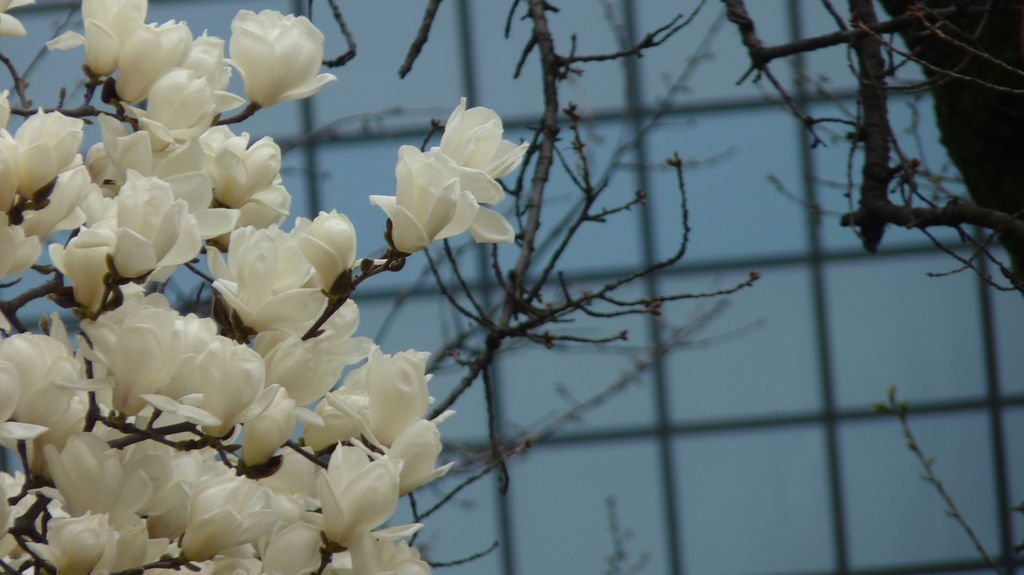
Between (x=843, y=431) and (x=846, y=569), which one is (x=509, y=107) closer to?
(x=843, y=431)

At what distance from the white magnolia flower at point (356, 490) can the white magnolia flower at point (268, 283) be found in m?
0.07

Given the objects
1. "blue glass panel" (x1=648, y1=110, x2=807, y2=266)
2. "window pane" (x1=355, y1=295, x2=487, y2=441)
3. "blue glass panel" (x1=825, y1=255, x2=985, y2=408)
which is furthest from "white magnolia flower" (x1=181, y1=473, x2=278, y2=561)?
"blue glass panel" (x1=825, y1=255, x2=985, y2=408)

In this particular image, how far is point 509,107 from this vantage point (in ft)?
11.0

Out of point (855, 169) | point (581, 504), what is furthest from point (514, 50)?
point (581, 504)

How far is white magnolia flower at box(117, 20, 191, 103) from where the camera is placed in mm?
570

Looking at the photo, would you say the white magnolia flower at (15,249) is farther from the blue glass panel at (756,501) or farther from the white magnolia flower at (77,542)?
the blue glass panel at (756,501)

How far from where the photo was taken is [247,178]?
23.2 inches

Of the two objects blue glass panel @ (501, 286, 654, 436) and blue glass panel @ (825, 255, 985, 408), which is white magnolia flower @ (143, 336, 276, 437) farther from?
blue glass panel @ (825, 255, 985, 408)

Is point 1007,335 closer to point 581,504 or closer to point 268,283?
point 581,504

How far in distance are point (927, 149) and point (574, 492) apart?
1.49 meters

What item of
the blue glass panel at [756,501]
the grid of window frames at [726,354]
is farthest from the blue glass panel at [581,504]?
the blue glass panel at [756,501]

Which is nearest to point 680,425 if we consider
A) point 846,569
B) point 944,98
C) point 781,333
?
point 781,333

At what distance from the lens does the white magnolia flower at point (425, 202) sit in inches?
19.7

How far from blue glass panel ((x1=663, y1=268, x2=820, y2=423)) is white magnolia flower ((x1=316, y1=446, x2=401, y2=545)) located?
9.51 feet
